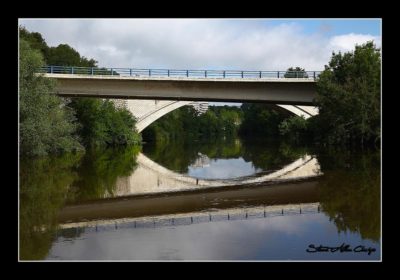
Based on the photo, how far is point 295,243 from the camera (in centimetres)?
930

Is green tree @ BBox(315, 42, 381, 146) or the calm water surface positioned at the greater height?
green tree @ BBox(315, 42, 381, 146)

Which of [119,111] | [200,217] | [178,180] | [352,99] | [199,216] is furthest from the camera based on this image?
[119,111]

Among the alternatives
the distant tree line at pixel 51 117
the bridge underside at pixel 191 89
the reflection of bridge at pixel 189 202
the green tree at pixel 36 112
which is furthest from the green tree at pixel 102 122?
the reflection of bridge at pixel 189 202

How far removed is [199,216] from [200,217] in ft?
0.39

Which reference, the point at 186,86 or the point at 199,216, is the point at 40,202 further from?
the point at 186,86

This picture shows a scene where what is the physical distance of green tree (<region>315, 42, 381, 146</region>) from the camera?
117 feet

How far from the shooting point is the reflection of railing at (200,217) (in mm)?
11414

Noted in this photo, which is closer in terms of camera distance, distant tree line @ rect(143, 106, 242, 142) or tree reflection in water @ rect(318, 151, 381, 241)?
tree reflection in water @ rect(318, 151, 381, 241)

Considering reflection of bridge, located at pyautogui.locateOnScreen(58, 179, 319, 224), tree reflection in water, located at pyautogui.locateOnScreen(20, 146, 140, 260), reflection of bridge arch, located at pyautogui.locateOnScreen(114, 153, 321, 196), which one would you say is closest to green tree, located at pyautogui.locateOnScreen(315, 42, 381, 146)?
reflection of bridge arch, located at pyautogui.locateOnScreen(114, 153, 321, 196)

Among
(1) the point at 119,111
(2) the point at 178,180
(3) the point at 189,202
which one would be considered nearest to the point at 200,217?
(3) the point at 189,202

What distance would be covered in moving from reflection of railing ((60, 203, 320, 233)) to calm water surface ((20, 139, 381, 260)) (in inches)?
0.9

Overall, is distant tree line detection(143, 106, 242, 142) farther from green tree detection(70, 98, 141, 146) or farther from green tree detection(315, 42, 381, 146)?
green tree detection(315, 42, 381, 146)

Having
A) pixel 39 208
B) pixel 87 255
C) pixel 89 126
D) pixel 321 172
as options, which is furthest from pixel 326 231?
pixel 89 126

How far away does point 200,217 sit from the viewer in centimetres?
1227
